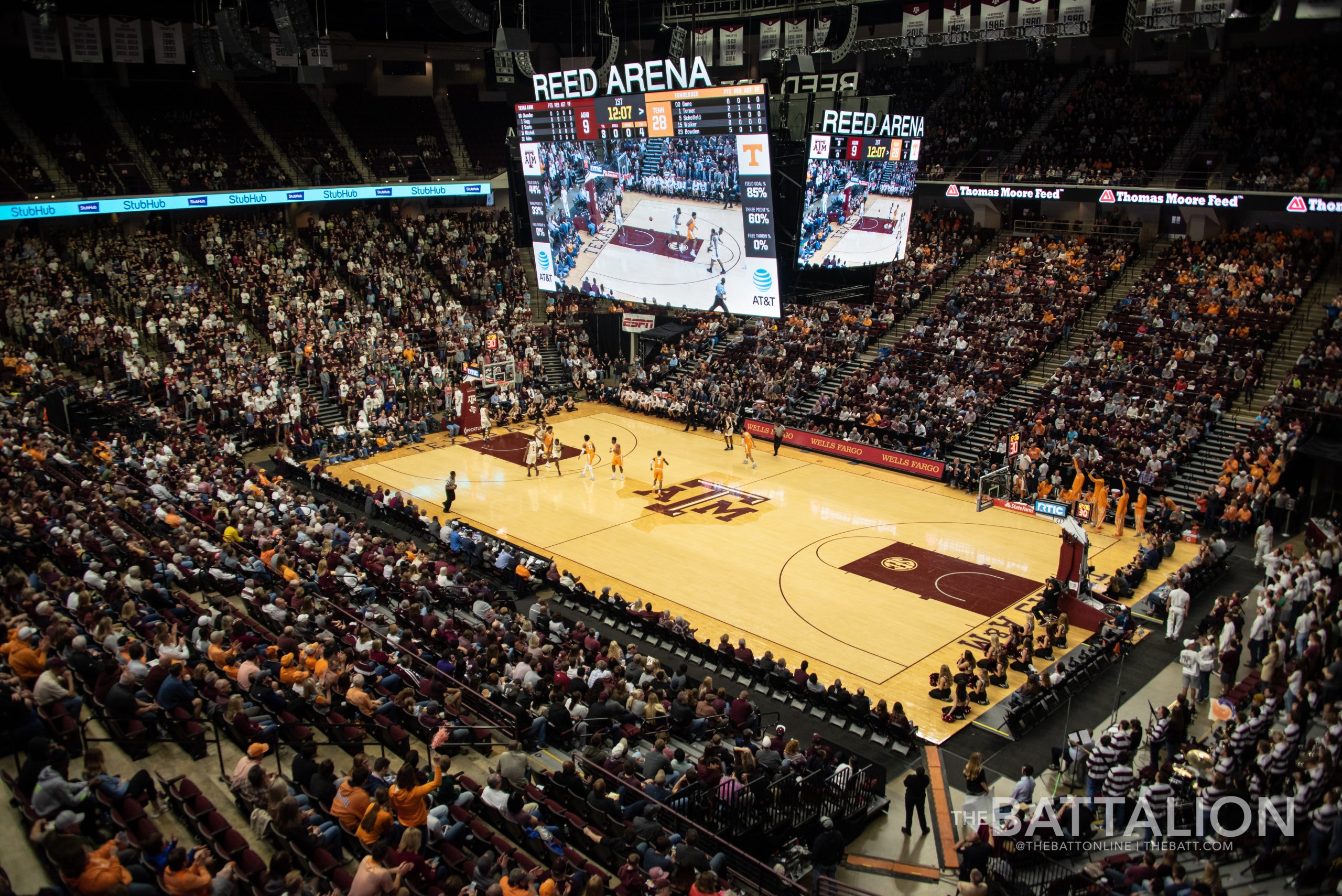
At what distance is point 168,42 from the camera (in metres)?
38.4

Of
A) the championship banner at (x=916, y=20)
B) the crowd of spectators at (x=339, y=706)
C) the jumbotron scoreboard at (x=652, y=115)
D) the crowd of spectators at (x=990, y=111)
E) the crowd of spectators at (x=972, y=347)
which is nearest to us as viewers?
the crowd of spectators at (x=339, y=706)

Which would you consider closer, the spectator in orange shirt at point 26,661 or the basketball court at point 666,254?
the spectator in orange shirt at point 26,661

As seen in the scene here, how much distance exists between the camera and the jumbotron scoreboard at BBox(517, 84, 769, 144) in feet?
81.9

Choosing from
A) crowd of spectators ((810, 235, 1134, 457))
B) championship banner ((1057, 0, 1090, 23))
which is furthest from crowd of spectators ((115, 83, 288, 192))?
championship banner ((1057, 0, 1090, 23))

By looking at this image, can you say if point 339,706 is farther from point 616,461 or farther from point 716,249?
point 616,461

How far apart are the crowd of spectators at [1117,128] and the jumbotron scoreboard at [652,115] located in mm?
17146

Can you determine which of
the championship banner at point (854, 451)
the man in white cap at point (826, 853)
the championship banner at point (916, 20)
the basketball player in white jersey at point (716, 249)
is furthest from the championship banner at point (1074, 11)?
the man in white cap at point (826, 853)

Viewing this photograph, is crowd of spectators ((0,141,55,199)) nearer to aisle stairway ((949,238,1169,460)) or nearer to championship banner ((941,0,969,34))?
championship banner ((941,0,969,34))

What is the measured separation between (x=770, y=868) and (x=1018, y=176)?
33122mm

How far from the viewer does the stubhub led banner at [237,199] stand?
3650 centimetres

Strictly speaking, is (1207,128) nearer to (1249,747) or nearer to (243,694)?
(1249,747)

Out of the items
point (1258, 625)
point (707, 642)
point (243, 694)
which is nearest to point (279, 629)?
point (243, 694)

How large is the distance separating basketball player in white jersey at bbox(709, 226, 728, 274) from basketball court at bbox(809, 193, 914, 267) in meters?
2.37

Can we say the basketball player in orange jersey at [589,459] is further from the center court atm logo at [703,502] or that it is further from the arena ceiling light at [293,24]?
the arena ceiling light at [293,24]
